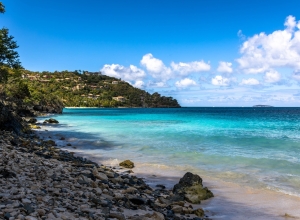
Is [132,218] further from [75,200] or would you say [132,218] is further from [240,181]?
[240,181]

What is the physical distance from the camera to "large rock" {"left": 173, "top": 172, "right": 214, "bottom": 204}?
804 cm

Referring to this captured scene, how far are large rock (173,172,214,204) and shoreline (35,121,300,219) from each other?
209 millimetres

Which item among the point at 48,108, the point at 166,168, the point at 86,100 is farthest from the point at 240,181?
the point at 86,100

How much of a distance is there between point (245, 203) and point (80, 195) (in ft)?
15.8

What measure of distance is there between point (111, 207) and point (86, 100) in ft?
593

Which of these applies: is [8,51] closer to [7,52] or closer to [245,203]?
[7,52]

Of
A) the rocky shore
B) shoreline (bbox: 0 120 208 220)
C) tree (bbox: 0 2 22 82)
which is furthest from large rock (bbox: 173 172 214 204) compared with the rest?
tree (bbox: 0 2 22 82)

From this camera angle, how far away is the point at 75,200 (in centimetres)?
592

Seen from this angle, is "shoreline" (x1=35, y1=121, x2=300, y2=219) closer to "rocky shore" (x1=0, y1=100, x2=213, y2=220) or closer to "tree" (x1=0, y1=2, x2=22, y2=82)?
"rocky shore" (x1=0, y1=100, x2=213, y2=220)

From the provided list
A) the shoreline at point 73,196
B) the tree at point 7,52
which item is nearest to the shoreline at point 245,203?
the shoreline at point 73,196

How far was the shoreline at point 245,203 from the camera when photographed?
710cm

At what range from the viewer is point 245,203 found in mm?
8023

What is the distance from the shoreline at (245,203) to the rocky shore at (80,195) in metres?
0.51

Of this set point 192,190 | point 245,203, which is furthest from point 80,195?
point 245,203
